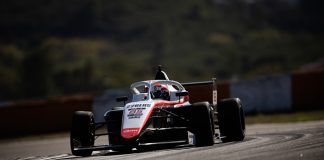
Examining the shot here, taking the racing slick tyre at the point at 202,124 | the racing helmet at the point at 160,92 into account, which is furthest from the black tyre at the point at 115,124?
the racing slick tyre at the point at 202,124

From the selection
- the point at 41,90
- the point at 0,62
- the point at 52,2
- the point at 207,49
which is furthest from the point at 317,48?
the point at 52,2

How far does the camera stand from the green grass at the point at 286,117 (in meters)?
20.7

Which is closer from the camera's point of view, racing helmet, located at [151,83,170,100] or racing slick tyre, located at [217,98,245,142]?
racing slick tyre, located at [217,98,245,142]

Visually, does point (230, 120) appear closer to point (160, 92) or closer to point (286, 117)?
point (160, 92)

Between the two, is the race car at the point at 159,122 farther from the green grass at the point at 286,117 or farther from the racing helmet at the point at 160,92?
the green grass at the point at 286,117

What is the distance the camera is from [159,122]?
13.3 meters

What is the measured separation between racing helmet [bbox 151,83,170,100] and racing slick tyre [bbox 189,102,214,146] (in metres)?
1.40

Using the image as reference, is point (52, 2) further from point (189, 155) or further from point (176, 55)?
point (189, 155)

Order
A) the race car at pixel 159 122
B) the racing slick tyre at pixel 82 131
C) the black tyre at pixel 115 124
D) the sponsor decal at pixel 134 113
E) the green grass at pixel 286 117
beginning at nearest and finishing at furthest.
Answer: the race car at pixel 159 122
the sponsor decal at pixel 134 113
the racing slick tyre at pixel 82 131
the black tyre at pixel 115 124
the green grass at pixel 286 117

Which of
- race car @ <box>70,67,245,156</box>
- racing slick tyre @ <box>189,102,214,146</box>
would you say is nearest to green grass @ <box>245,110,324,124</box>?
race car @ <box>70,67,245,156</box>

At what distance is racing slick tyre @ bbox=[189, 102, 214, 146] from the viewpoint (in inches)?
492

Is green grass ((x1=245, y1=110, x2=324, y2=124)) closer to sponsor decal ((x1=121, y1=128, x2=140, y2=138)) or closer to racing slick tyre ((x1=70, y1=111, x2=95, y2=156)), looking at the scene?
racing slick tyre ((x1=70, y1=111, x2=95, y2=156))

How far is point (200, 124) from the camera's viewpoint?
12523mm

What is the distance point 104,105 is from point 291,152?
15829 mm
